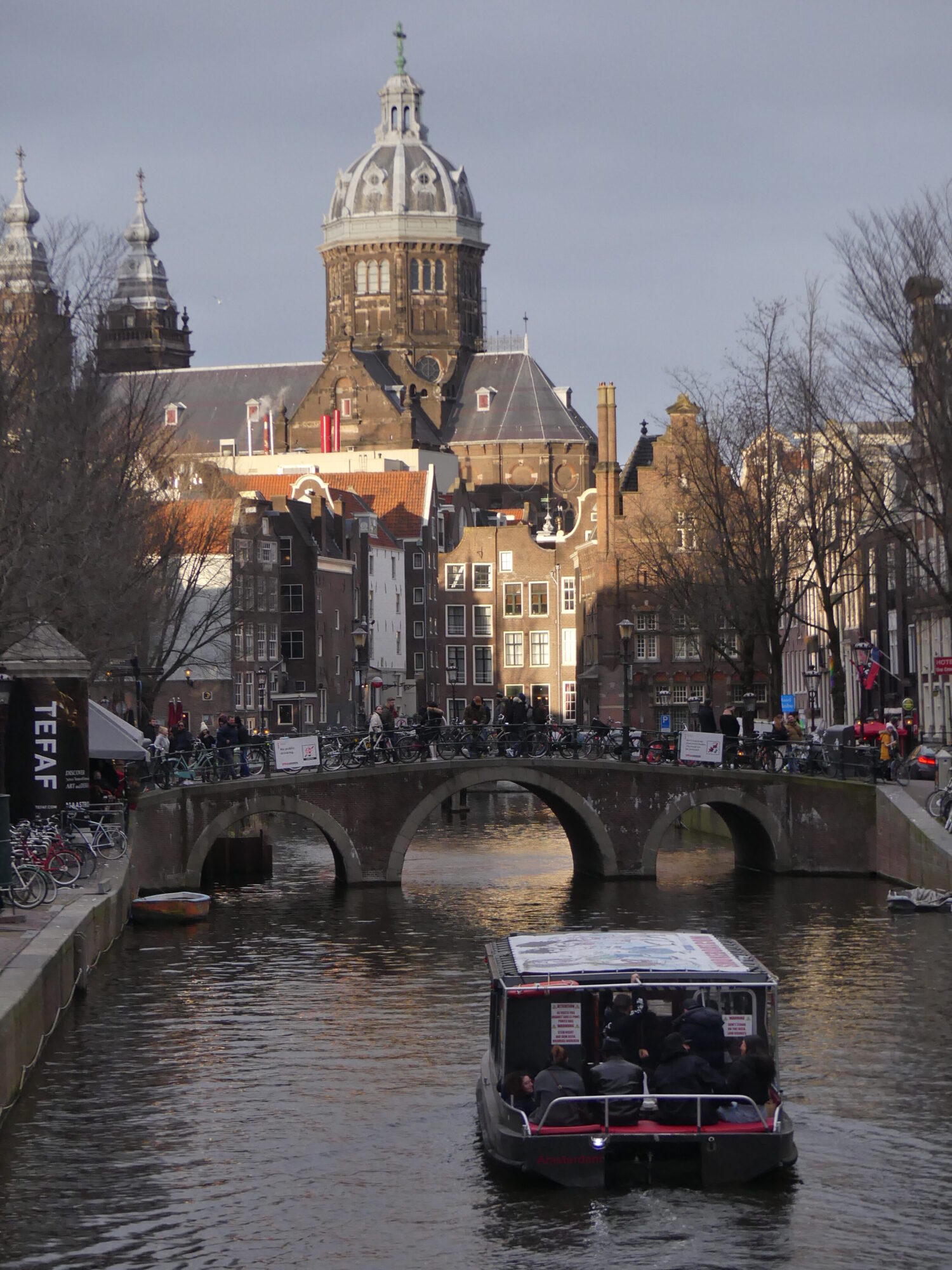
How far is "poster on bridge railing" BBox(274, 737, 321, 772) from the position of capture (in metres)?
53.2

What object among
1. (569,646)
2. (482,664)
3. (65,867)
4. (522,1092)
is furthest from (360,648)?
(482,664)

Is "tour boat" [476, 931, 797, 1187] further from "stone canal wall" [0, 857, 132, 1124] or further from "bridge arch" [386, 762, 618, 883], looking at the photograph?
"bridge arch" [386, 762, 618, 883]

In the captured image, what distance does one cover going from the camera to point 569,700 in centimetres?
13175

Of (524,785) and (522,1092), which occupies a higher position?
(524,785)

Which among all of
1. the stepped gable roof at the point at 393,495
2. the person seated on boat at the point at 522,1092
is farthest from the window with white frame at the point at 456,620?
the person seated on boat at the point at 522,1092

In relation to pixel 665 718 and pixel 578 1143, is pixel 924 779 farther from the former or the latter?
pixel 665 718

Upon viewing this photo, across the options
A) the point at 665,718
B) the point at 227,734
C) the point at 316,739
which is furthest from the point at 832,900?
the point at 665,718

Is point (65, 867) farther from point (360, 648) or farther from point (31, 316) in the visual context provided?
point (360, 648)

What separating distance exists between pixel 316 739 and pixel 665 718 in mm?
46341

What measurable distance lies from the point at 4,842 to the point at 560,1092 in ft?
45.5

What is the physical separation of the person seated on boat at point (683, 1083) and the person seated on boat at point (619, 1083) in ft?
0.70

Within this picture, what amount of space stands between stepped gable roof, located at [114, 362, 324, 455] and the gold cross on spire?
2769 centimetres

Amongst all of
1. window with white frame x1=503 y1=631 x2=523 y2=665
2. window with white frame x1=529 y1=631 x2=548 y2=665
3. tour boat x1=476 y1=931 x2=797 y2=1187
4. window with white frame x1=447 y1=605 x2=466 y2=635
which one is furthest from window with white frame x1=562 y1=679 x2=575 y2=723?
tour boat x1=476 y1=931 x2=797 y2=1187

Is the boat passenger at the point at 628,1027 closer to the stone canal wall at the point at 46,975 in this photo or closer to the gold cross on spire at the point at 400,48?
the stone canal wall at the point at 46,975
